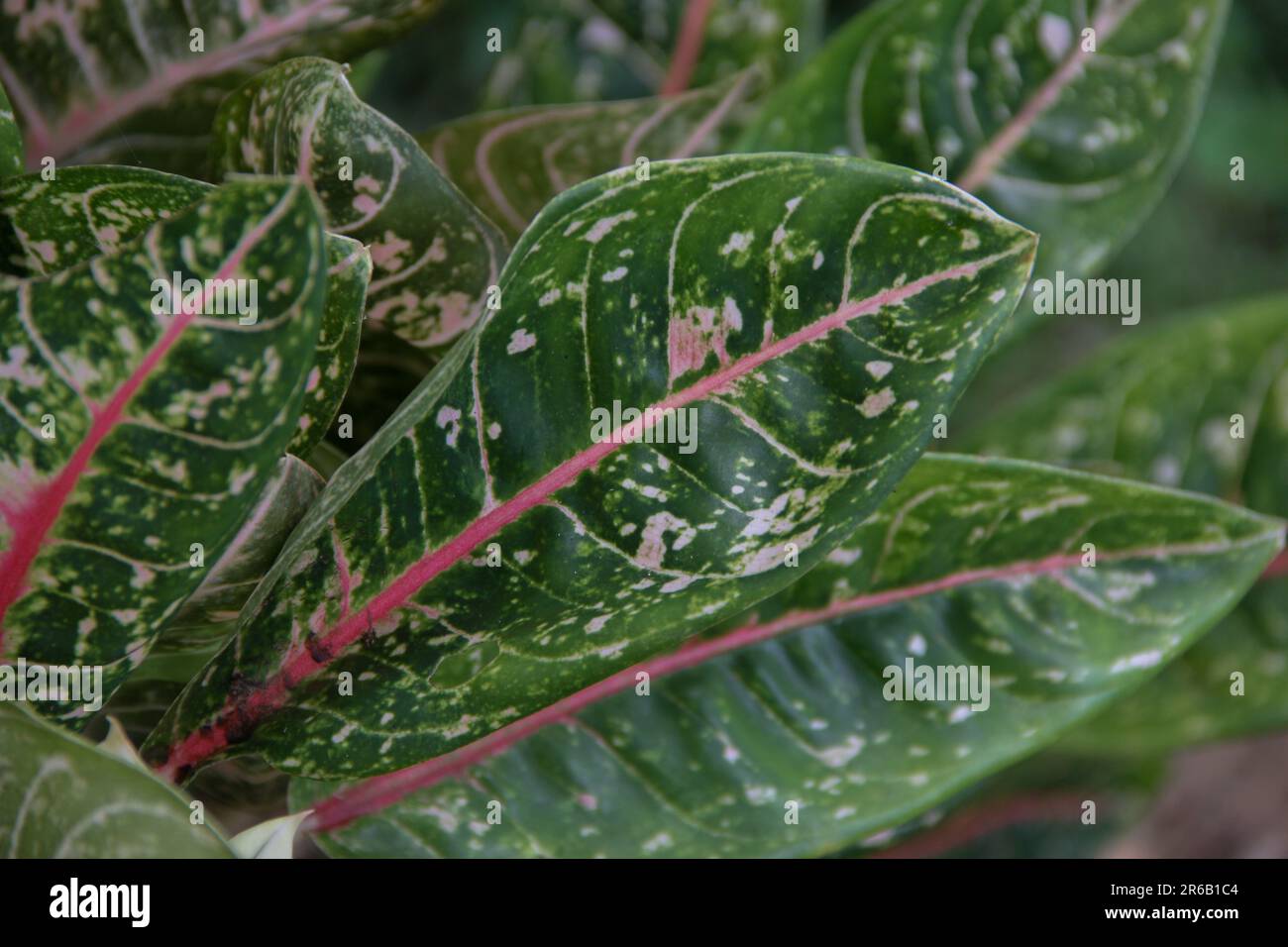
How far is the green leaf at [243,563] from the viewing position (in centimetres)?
44

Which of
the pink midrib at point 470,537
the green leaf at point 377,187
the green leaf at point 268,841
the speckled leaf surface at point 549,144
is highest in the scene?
the speckled leaf surface at point 549,144

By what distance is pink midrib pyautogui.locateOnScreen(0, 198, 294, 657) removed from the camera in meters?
0.33

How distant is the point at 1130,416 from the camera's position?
32.2 inches

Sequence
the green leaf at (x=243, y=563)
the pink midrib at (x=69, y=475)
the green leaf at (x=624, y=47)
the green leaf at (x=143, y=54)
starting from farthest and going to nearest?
the green leaf at (x=624, y=47)
the green leaf at (x=143, y=54)
the green leaf at (x=243, y=563)
the pink midrib at (x=69, y=475)

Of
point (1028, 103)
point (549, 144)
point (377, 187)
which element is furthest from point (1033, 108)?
point (377, 187)

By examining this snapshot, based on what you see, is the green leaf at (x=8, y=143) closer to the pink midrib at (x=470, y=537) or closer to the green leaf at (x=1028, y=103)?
the pink midrib at (x=470, y=537)

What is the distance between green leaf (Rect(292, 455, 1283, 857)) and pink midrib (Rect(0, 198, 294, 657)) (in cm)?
21

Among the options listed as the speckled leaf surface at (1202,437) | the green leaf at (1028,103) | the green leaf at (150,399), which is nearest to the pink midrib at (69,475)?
the green leaf at (150,399)

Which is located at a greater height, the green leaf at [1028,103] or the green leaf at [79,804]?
the green leaf at [1028,103]

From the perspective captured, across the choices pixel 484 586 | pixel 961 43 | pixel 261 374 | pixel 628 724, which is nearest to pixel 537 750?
pixel 628 724

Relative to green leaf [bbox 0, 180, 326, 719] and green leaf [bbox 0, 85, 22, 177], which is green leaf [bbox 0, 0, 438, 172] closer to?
green leaf [bbox 0, 85, 22, 177]

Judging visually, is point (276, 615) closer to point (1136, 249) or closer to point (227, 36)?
point (227, 36)

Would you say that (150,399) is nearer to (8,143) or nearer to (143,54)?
(8,143)

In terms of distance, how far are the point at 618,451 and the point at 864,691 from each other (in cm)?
24
